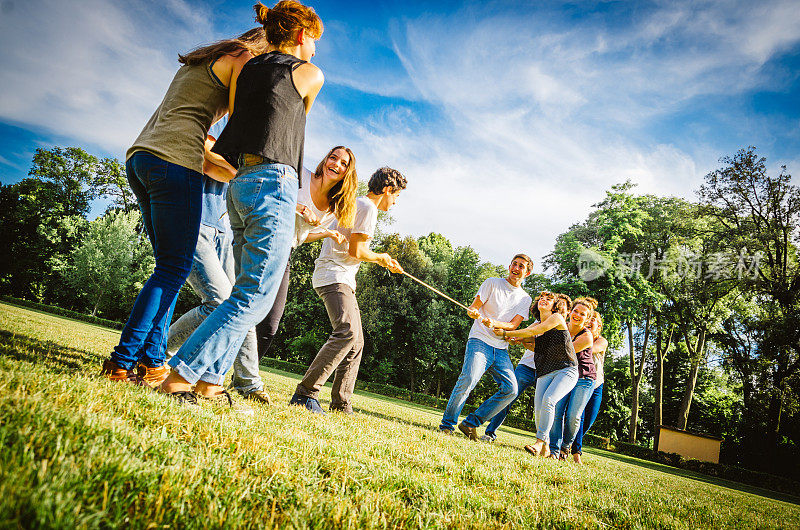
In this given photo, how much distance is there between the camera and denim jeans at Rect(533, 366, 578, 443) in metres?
5.50

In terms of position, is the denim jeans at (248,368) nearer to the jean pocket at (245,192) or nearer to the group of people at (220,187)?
the group of people at (220,187)

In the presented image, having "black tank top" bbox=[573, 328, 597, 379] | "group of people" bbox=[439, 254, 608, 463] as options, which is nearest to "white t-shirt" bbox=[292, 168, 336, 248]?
"group of people" bbox=[439, 254, 608, 463]

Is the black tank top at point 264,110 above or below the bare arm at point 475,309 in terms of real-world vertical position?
above

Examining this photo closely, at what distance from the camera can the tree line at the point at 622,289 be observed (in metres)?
20.5

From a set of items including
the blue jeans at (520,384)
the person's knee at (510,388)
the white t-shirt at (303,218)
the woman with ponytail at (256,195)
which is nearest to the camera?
the woman with ponytail at (256,195)

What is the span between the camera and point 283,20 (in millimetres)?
2826

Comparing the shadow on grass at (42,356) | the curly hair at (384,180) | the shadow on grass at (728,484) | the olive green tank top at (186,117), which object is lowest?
the shadow on grass at (728,484)

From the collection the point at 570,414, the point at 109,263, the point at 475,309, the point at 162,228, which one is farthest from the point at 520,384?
the point at 109,263


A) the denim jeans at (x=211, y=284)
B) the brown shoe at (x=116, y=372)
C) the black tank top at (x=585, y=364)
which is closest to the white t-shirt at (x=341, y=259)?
the denim jeans at (x=211, y=284)

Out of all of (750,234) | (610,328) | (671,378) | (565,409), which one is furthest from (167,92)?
(671,378)

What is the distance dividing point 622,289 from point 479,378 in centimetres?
1731

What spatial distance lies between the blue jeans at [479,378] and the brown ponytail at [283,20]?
4529mm

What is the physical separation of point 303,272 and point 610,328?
24.4 metres

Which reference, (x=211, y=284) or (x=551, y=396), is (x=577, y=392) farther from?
(x=211, y=284)
